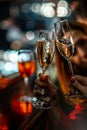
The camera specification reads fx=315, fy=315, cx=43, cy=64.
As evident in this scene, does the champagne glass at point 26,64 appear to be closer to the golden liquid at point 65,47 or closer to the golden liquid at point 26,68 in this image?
the golden liquid at point 26,68

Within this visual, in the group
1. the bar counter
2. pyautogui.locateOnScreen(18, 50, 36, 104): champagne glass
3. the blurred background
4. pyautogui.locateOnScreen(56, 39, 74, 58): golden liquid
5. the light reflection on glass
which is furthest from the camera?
the blurred background

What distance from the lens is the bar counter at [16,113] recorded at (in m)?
1.06

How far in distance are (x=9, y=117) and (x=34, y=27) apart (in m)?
6.31

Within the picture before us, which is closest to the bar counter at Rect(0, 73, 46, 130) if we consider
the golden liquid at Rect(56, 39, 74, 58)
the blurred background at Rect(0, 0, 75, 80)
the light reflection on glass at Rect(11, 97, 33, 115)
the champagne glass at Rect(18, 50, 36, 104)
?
the light reflection on glass at Rect(11, 97, 33, 115)

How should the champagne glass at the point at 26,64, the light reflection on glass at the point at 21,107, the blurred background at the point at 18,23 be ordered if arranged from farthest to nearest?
the blurred background at the point at 18,23
the champagne glass at the point at 26,64
the light reflection on glass at the point at 21,107

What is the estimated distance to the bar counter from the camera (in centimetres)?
106

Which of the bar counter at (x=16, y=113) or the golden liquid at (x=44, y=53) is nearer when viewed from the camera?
the bar counter at (x=16, y=113)

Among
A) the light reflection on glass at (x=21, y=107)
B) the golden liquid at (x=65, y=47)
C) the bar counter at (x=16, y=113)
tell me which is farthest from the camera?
the golden liquid at (x=65, y=47)

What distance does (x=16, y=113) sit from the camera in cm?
120

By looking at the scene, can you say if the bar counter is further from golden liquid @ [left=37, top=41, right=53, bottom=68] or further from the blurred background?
the blurred background

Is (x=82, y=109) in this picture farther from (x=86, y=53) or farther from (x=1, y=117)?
(x=86, y=53)

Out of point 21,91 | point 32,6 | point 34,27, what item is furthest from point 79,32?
point 32,6

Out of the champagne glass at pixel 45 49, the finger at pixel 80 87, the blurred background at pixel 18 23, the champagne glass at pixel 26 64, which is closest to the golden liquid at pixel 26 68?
the champagne glass at pixel 26 64

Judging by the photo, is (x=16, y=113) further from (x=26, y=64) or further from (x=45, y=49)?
(x=26, y=64)
